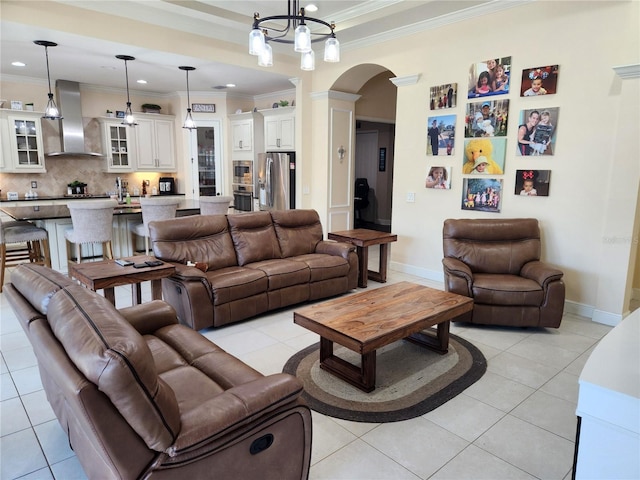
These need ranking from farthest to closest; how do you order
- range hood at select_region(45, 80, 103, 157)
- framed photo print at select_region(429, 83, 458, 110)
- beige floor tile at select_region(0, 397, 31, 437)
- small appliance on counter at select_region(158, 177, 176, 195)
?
small appliance on counter at select_region(158, 177, 176, 195) < range hood at select_region(45, 80, 103, 157) < framed photo print at select_region(429, 83, 458, 110) < beige floor tile at select_region(0, 397, 31, 437)

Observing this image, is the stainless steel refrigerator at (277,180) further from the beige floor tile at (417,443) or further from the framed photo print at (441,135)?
the beige floor tile at (417,443)

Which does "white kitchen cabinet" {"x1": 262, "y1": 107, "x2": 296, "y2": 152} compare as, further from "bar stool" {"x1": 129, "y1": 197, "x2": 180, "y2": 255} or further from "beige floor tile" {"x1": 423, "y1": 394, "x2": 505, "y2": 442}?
"beige floor tile" {"x1": 423, "y1": 394, "x2": 505, "y2": 442}

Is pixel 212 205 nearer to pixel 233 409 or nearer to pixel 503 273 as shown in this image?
pixel 503 273

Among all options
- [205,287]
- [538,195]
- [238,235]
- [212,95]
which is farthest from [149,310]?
[212,95]

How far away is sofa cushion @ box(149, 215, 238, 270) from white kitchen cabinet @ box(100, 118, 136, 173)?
15.3 feet

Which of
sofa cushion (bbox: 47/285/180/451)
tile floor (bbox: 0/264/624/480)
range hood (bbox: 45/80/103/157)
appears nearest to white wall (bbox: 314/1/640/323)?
tile floor (bbox: 0/264/624/480)

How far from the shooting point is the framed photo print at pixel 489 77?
443cm

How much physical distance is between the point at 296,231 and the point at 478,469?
10.8 feet

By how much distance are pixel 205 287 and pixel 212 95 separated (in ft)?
18.9

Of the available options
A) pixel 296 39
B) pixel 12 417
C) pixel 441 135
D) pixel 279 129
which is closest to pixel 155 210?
pixel 279 129

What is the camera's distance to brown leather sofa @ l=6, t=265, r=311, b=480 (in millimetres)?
1214

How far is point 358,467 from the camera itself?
6.76 feet

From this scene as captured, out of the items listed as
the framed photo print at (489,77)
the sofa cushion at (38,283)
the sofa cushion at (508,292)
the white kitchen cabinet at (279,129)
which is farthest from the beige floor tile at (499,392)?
the white kitchen cabinet at (279,129)

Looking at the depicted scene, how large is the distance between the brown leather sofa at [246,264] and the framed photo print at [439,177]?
56.0 inches
